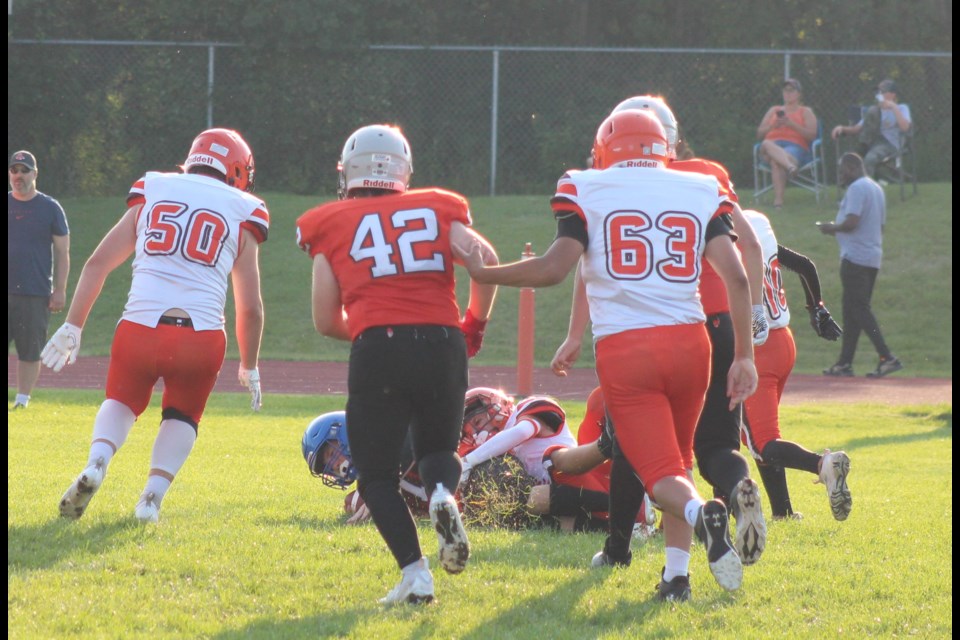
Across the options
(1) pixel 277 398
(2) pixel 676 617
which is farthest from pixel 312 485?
(1) pixel 277 398

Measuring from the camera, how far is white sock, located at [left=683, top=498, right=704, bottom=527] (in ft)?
14.9

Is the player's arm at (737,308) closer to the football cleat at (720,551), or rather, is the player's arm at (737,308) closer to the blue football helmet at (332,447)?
the football cleat at (720,551)

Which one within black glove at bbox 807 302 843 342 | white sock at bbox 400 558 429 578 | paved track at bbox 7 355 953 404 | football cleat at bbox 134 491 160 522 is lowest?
paved track at bbox 7 355 953 404

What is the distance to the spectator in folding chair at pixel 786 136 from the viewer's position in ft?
63.7

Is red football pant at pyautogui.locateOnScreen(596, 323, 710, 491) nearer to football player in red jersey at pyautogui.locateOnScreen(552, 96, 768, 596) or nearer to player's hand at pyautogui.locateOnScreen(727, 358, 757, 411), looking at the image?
player's hand at pyautogui.locateOnScreen(727, 358, 757, 411)

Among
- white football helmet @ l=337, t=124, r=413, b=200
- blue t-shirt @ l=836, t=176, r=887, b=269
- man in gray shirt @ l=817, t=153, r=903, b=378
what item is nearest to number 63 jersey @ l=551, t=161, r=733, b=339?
white football helmet @ l=337, t=124, r=413, b=200

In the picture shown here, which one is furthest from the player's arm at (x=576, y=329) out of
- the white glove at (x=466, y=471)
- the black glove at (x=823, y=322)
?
the black glove at (x=823, y=322)

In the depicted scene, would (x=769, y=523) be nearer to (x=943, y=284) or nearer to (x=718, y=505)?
(x=718, y=505)

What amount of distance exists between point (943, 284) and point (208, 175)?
1470 cm

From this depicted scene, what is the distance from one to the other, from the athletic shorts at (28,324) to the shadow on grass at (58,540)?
5.52m

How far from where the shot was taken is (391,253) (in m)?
4.70

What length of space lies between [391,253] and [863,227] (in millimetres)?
10793

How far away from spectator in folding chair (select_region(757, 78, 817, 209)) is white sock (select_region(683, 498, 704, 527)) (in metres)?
15.5

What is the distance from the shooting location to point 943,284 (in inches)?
732
